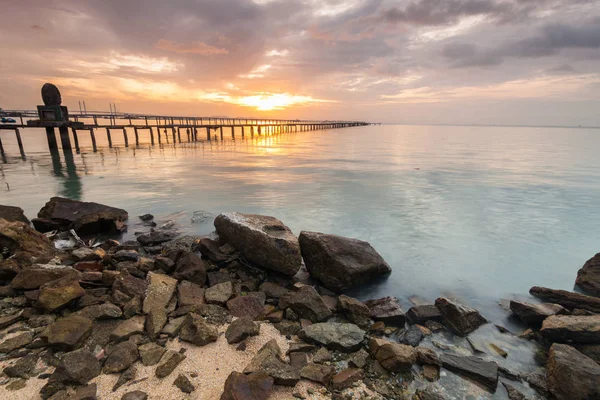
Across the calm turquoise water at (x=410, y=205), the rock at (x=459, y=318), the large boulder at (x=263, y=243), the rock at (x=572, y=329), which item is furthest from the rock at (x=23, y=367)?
the rock at (x=572, y=329)

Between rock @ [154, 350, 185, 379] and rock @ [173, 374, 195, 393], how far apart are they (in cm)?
18

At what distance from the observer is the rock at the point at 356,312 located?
4606 mm

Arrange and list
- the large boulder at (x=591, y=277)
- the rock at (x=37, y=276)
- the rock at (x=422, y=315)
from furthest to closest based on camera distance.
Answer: the large boulder at (x=591, y=277), the rock at (x=422, y=315), the rock at (x=37, y=276)

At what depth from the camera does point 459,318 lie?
4.66 metres

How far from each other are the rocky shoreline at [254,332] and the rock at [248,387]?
1 centimetres

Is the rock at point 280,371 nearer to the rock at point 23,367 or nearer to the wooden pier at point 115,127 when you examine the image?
the rock at point 23,367

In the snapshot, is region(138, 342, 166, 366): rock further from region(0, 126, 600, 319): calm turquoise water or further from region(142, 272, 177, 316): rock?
region(0, 126, 600, 319): calm turquoise water

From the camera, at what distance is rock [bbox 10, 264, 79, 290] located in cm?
447

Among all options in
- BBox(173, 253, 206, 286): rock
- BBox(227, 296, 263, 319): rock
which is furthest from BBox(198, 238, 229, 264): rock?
BBox(227, 296, 263, 319): rock

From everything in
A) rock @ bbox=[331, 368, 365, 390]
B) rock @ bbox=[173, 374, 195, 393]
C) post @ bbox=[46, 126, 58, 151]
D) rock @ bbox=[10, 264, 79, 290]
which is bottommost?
rock @ bbox=[331, 368, 365, 390]

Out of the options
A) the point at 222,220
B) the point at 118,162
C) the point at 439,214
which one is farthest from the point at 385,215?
the point at 118,162

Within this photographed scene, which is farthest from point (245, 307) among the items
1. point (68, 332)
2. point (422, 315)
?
point (422, 315)

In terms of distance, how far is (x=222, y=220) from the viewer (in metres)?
6.69

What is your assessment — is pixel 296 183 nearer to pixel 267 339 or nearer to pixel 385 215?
pixel 385 215
